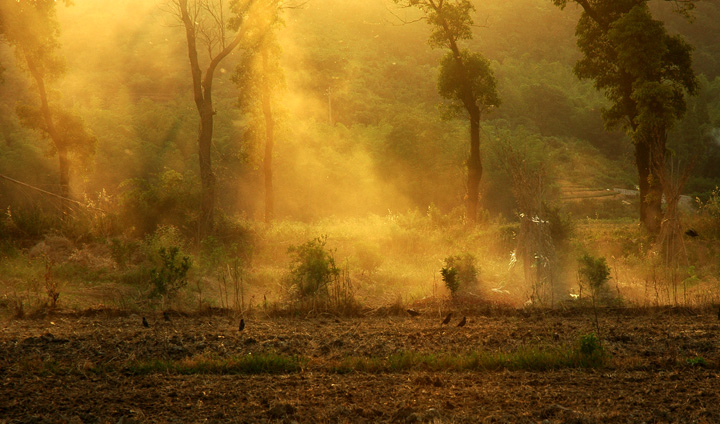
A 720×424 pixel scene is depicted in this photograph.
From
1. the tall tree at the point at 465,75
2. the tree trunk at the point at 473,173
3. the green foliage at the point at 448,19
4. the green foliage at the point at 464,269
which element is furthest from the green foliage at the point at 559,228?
the green foliage at the point at 448,19

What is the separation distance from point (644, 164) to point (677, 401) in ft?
43.8

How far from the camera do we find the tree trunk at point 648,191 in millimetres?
16891

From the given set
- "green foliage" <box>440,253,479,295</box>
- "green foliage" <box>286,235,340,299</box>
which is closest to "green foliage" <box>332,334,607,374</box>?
Result: "green foliage" <box>286,235,340,299</box>

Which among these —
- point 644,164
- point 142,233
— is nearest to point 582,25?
point 644,164

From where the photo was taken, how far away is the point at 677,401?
5668 millimetres

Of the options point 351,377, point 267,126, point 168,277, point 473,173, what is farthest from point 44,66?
point 351,377

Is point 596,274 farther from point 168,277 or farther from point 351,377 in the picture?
point 168,277

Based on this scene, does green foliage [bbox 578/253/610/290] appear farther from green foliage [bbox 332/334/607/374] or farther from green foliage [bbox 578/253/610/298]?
green foliage [bbox 332/334/607/374]

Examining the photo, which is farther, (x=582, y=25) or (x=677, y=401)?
(x=582, y=25)

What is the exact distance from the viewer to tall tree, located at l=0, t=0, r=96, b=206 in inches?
759

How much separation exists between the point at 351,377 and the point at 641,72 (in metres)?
13.6

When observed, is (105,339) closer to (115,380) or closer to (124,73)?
(115,380)

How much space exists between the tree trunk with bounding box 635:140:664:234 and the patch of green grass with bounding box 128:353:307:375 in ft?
40.6

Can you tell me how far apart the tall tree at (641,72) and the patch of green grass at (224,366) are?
11.5 m
